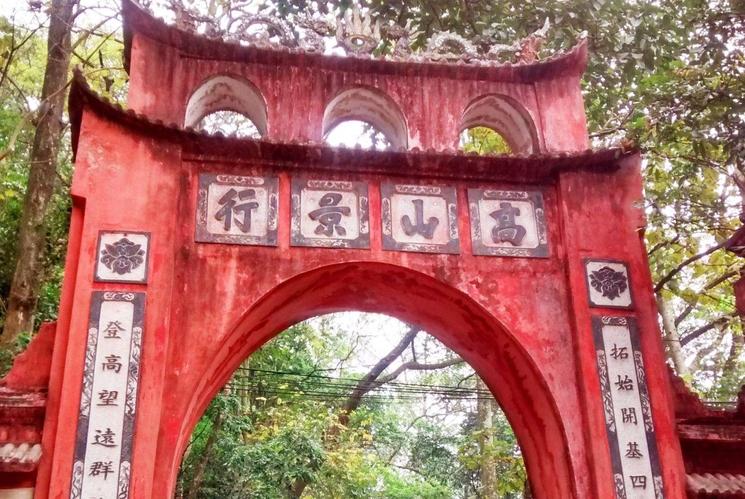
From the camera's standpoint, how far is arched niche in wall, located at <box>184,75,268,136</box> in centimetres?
630

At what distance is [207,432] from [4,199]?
424cm

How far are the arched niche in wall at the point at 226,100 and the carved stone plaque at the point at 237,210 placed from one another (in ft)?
2.38

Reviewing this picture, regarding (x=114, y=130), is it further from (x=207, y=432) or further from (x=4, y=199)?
(x=207, y=432)

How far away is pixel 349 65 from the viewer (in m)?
6.55

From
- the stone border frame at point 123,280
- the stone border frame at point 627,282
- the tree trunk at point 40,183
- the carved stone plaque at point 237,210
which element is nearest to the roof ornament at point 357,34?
the carved stone plaque at point 237,210

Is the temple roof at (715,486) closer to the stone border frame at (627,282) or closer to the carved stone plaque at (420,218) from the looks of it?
the stone border frame at (627,282)

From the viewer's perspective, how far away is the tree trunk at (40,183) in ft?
25.4

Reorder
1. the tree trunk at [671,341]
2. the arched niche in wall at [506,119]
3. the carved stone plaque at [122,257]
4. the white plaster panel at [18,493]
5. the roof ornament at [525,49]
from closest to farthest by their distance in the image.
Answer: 1. the white plaster panel at [18,493]
2. the carved stone plaque at [122,257]
3. the arched niche in wall at [506,119]
4. the roof ornament at [525,49]
5. the tree trunk at [671,341]

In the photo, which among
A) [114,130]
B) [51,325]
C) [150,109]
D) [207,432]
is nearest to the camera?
[51,325]

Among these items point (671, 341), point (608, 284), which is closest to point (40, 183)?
point (608, 284)

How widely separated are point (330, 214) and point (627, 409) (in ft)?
8.59

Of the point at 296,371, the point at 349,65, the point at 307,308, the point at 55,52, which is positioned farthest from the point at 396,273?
the point at 296,371

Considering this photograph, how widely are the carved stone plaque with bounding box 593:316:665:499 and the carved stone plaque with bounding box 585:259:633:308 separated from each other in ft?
0.45

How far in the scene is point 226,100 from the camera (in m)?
6.69
